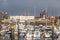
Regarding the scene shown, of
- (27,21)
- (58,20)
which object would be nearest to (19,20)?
(27,21)

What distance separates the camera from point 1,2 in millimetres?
13250

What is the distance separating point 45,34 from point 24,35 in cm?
55

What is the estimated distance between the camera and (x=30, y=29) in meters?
13.2

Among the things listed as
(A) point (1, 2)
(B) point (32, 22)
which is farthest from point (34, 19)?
(A) point (1, 2)

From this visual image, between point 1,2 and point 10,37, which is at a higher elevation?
point 1,2

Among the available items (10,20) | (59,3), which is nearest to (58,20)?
(59,3)

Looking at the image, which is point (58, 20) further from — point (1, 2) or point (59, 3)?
point (1, 2)

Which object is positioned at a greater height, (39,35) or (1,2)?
(1,2)

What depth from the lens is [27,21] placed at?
43.4 ft

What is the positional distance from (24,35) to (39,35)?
394 millimetres

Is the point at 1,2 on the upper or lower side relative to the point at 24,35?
upper

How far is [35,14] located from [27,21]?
28cm

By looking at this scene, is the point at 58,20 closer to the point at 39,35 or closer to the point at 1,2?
the point at 39,35

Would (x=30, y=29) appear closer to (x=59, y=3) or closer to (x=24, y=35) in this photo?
(x=24, y=35)
